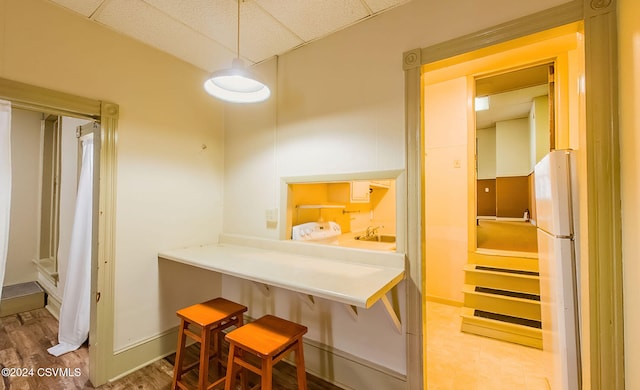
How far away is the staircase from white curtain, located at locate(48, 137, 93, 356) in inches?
137

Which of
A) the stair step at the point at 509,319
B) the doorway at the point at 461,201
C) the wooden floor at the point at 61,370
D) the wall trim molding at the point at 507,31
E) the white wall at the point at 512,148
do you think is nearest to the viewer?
the wall trim molding at the point at 507,31

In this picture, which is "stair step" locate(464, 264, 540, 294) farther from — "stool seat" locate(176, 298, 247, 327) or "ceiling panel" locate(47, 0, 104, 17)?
"ceiling panel" locate(47, 0, 104, 17)

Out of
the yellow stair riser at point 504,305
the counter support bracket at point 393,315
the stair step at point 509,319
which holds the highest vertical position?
the counter support bracket at point 393,315

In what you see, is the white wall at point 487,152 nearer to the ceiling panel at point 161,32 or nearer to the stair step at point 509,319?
the stair step at point 509,319

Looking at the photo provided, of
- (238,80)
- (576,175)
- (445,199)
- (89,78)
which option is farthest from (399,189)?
(89,78)

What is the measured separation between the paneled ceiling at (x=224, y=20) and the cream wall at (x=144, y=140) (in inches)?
6.8

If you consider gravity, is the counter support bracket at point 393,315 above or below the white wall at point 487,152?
below

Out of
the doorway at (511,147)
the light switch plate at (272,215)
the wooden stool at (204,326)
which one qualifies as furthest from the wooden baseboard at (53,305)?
the doorway at (511,147)

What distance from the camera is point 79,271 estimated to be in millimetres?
2357

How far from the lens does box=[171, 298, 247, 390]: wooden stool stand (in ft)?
5.33

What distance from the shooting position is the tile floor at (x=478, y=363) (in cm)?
185

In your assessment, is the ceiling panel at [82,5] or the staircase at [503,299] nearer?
the ceiling panel at [82,5]

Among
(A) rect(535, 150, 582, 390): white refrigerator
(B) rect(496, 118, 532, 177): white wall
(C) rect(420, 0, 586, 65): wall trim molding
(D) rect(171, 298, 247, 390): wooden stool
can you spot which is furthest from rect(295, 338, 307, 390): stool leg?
(B) rect(496, 118, 532, 177): white wall

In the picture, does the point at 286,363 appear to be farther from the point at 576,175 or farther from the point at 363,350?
the point at 576,175
